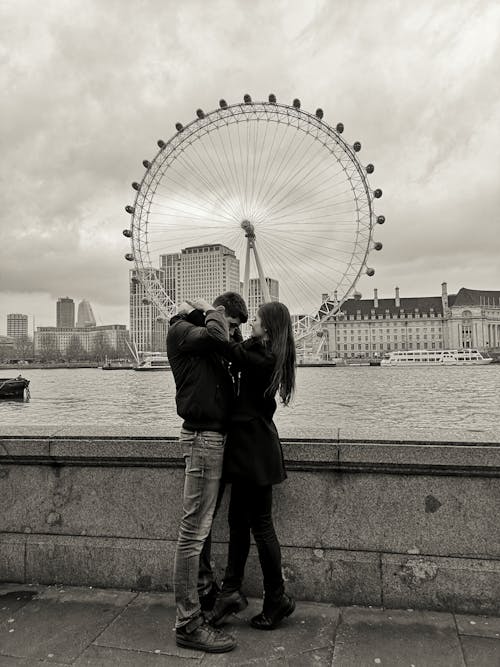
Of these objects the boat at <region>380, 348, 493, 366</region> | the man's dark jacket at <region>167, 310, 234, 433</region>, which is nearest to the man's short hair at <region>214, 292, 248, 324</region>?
the man's dark jacket at <region>167, 310, 234, 433</region>

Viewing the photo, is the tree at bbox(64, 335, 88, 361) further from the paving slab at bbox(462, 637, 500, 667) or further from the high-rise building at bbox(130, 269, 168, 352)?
the paving slab at bbox(462, 637, 500, 667)

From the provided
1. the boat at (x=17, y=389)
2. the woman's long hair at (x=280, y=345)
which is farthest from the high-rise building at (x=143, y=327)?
the woman's long hair at (x=280, y=345)

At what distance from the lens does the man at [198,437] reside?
13.0ft

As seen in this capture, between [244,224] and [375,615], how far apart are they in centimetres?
4877

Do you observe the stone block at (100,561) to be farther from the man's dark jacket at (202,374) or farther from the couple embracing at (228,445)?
the man's dark jacket at (202,374)

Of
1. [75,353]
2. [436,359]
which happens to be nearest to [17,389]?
[436,359]

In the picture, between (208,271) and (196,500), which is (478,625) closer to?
(196,500)

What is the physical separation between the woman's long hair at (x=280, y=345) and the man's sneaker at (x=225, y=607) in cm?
143

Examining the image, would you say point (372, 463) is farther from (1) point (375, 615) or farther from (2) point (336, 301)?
(2) point (336, 301)

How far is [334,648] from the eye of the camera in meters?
3.66

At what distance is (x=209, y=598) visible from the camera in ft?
14.1

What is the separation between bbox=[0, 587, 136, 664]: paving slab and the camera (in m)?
3.67

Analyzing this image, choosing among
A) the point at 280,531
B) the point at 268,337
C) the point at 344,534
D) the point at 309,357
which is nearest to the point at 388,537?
the point at 344,534

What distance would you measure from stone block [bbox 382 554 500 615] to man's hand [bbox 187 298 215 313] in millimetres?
2238
